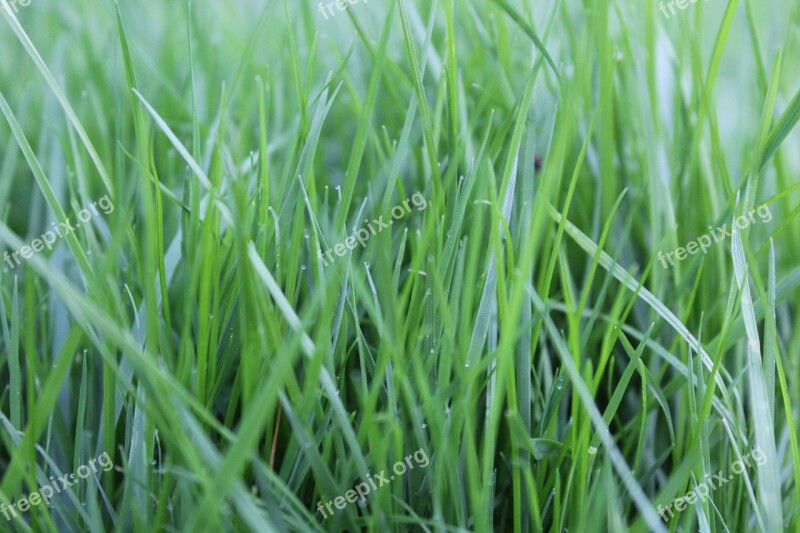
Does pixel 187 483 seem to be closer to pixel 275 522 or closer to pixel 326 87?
pixel 275 522

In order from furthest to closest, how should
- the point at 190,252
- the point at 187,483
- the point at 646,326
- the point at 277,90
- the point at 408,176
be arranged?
1. the point at 277,90
2. the point at 408,176
3. the point at 646,326
4. the point at 190,252
5. the point at 187,483

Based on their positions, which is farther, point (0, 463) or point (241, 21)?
point (241, 21)

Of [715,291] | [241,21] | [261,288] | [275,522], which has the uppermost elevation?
[241,21]

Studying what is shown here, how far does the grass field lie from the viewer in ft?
1.70

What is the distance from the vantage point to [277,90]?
1.03 m

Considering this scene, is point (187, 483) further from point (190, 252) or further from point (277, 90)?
point (277, 90)

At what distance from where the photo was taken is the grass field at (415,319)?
0.52 m

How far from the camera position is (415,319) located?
0.60 metres

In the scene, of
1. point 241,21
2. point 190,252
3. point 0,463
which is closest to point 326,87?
point 190,252

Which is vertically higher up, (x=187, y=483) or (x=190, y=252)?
(x=190, y=252)

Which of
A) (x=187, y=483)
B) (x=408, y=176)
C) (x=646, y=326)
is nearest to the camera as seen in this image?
(x=187, y=483)

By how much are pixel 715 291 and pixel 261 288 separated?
50 cm

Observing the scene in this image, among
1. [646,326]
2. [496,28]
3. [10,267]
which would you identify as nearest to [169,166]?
[10,267]

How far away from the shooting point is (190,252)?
0.63 metres
